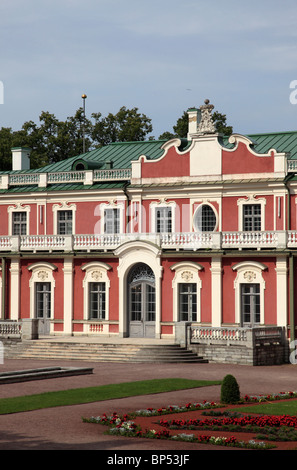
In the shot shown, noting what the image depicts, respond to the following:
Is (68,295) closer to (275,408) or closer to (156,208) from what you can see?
(156,208)

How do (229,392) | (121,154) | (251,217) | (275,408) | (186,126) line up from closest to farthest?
(275,408) → (229,392) → (251,217) → (121,154) → (186,126)

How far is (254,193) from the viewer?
144 ft

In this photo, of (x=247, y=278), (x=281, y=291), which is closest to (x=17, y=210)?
(x=247, y=278)

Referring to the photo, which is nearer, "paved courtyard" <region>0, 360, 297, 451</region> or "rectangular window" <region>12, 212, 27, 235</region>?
"paved courtyard" <region>0, 360, 297, 451</region>

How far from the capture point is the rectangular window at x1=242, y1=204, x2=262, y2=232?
44.1 m

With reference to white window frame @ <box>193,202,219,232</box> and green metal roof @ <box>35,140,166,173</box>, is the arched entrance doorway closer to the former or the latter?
white window frame @ <box>193,202,219,232</box>

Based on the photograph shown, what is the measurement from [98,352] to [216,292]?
253 inches

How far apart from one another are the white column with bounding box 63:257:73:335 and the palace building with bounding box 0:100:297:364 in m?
0.05

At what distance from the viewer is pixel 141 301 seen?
44969mm

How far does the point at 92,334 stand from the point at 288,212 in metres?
11.4

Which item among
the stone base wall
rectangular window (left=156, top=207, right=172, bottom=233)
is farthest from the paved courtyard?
rectangular window (left=156, top=207, right=172, bottom=233)

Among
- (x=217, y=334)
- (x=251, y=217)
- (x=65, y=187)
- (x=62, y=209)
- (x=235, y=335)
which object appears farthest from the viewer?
(x=62, y=209)
